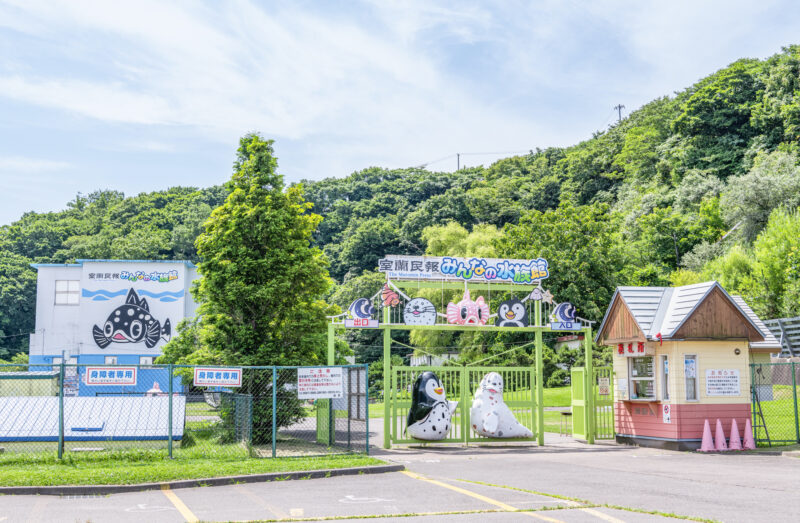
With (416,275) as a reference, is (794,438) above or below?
below

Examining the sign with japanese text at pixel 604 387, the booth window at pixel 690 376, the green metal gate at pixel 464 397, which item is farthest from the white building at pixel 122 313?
the booth window at pixel 690 376

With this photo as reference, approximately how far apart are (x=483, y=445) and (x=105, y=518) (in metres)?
12.5

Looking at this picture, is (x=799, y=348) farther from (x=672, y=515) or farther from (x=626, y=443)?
(x=672, y=515)

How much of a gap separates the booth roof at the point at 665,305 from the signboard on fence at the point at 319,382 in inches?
326

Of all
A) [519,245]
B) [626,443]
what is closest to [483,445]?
[626,443]

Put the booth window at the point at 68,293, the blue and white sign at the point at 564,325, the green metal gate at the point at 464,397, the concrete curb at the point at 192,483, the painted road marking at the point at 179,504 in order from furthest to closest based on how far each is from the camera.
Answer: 1. the booth window at the point at 68,293
2. the blue and white sign at the point at 564,325
3. the green metal gate at the point at 464,397
4. the concrete curb at the point at 192,483
5. the painted road marking at the point at 179,504

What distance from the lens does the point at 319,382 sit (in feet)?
51.0

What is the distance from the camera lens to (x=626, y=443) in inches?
784

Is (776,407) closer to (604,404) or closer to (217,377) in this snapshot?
(604,404)

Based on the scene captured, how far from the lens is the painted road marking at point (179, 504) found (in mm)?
8797

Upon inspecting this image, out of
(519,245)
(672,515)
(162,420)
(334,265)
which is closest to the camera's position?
(672,515)

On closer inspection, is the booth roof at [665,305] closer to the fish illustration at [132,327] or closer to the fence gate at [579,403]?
the fence gate at [579,403]

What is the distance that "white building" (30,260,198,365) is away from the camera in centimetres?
4872

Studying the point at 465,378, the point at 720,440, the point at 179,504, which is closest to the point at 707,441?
the point at 720,440
